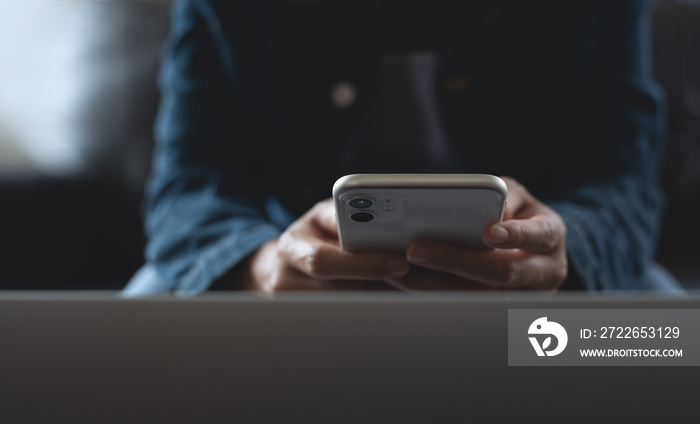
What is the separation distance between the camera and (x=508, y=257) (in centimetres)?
37

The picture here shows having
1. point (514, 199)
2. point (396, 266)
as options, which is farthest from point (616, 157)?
point (396, 266)

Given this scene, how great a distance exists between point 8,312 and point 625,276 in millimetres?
587

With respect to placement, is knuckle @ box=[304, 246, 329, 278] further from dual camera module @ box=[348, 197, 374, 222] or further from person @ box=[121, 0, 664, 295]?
person @ box=[121, 0, 664, 295]

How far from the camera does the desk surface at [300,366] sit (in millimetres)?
205

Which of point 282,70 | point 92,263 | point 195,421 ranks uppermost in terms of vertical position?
point 282,70

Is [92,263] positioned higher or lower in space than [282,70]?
lower

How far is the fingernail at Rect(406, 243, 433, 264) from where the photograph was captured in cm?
33

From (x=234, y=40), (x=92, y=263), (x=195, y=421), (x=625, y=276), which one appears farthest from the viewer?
(x=92, y=263)

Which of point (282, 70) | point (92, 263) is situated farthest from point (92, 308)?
point (92, 263)

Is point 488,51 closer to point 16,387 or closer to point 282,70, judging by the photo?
point 282,70

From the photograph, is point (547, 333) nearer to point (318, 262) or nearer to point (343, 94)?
point (318, 262)

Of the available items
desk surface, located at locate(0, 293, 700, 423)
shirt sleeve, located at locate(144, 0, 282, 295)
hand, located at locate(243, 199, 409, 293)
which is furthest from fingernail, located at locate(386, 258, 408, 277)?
shirt sleeve, located at locate(144, 0, 282, 295)

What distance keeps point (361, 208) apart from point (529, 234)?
0.13m

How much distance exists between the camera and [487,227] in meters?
0.32
